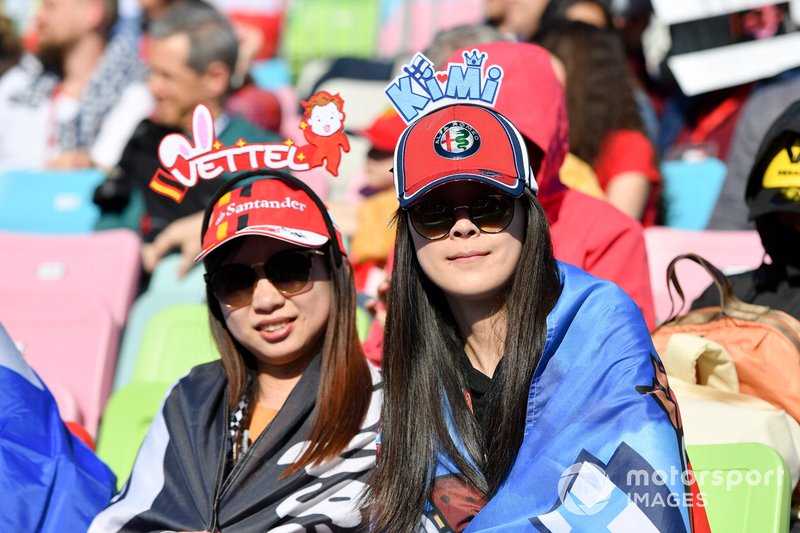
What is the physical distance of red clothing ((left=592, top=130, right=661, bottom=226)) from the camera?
178 inches

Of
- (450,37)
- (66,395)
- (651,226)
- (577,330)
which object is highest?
(450,37)

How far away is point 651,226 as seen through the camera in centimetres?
473

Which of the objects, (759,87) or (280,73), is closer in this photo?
(759,87)

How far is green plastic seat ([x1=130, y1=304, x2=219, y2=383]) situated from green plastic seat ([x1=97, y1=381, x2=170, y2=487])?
1.46ft

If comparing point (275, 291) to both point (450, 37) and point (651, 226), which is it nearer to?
point (450, 37)

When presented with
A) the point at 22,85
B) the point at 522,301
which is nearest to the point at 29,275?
the point at 22,85

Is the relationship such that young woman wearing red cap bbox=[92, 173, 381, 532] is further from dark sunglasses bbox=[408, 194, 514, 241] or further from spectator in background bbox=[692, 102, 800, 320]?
spectator in background bbox=[692, 102, 800, 320]

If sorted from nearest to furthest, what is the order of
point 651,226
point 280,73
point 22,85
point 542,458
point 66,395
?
point 542,458 < point 66,395 < point 651,226 < point 22,85 < point 280,73

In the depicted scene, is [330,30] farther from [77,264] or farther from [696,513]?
[696,513]

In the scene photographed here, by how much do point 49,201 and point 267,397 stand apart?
103 inches

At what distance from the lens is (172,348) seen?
12.7 ft

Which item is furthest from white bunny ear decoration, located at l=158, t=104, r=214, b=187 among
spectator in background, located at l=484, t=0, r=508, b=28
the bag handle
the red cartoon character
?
spectator in background, located at l=484, t=0, r=508, b=28

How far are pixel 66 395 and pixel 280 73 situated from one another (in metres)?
4.54

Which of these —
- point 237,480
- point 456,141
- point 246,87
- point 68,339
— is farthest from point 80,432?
point 246,87
